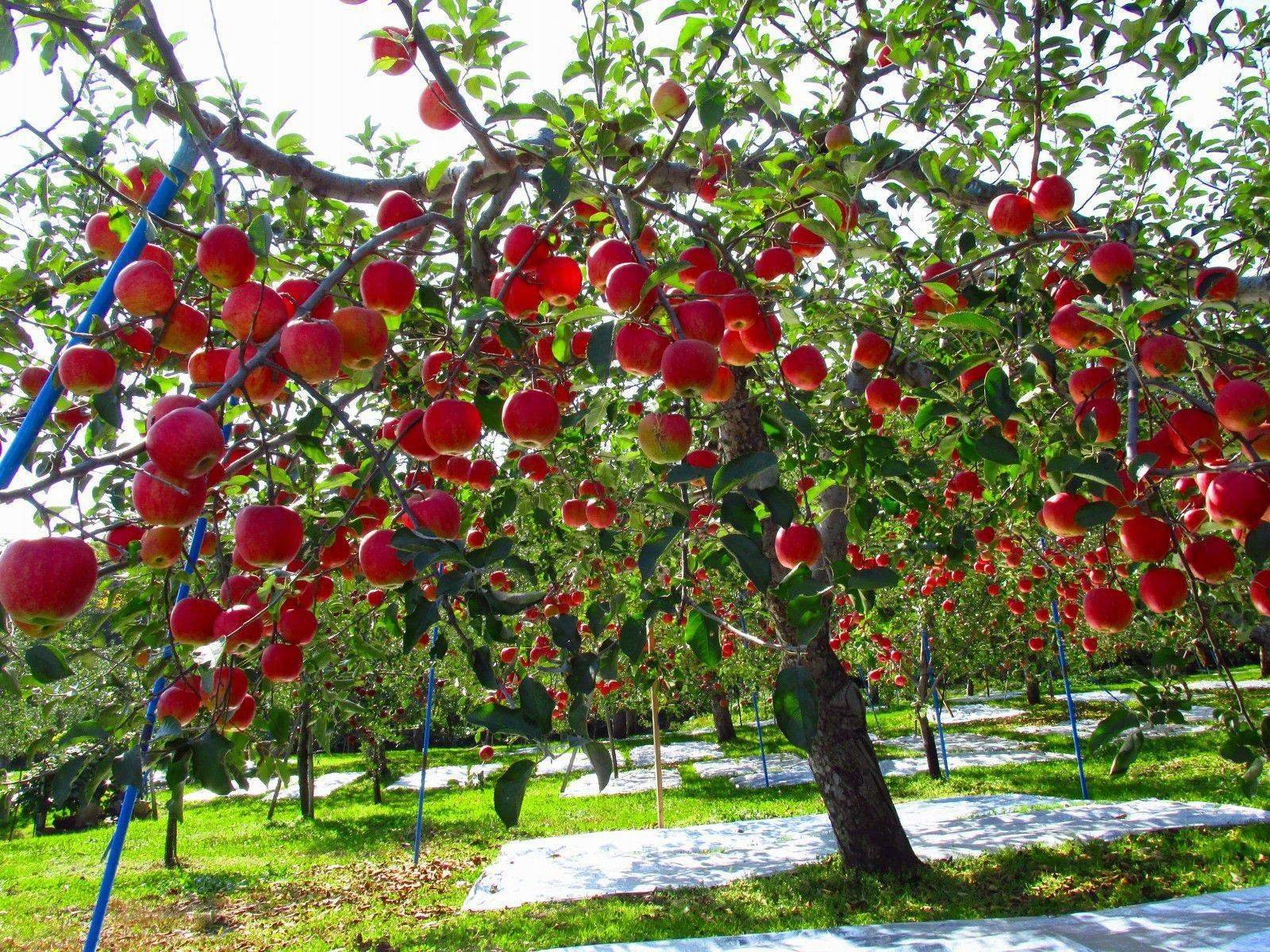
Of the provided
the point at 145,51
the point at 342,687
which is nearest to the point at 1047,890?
the point at 342,687

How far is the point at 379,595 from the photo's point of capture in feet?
11.5

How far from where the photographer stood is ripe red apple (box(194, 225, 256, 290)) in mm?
1267

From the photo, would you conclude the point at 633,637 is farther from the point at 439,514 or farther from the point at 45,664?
the point at 45,664

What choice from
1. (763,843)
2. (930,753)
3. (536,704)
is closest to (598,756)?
(536,704)

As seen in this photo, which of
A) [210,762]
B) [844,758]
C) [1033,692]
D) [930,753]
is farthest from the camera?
[1033,692]

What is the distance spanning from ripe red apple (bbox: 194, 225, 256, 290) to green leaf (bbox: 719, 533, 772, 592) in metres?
0.90

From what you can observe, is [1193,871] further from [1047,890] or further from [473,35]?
[473,35]

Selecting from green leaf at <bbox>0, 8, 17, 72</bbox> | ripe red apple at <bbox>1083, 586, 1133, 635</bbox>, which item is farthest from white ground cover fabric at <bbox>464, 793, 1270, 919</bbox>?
green leaf at <bbox>0, 8, 17, 72</bbox>

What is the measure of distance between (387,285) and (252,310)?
0.23 metres

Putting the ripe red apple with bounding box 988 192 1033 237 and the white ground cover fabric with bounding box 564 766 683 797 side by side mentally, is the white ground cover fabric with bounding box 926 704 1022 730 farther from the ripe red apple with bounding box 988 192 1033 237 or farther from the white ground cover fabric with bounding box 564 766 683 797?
the ripe red apple with bounding box 988 192 1033 237

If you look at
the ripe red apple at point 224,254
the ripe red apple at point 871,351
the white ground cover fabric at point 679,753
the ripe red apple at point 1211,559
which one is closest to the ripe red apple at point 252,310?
the ripe red apple at point 224,254

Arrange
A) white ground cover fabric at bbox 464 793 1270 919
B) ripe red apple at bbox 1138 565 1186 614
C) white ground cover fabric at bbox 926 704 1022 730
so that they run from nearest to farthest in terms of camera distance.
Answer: ripe red apple at bbox 1138 565 1186 614 < white ground cover fabric at bbox 464 793 1270 919 < white ground cover fabric at bbox 926 704 1022 730

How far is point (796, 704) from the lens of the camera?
1042 mm

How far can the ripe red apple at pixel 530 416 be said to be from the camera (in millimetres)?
1531
